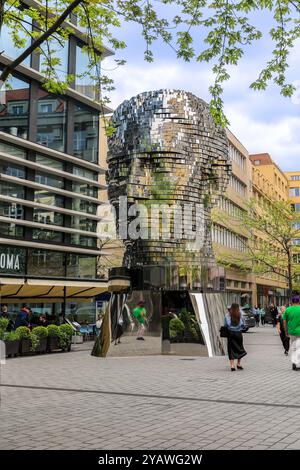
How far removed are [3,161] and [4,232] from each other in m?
4.85

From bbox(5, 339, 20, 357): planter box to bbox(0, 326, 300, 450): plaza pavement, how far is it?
2.87 metres

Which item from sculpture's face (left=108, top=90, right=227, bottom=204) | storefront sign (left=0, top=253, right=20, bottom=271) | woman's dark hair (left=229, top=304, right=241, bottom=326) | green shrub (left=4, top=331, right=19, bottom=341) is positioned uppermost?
sculpture's face (left=108, top=90, right=227, bottom=204)

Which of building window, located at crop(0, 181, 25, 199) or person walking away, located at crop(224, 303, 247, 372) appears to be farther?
building window, located at crop(0, 181, 25, 199)

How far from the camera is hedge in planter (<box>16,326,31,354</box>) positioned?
17281 mm

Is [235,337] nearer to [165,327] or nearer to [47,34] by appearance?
[165,327]

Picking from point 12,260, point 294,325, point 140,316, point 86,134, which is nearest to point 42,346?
point 140,316

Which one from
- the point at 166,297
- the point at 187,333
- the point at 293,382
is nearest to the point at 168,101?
the point at 166,297

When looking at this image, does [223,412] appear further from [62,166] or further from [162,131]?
[62,166]

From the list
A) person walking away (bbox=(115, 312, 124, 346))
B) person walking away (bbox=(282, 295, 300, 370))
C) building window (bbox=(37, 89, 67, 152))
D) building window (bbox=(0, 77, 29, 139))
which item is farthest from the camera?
building window (bbox=(37, 89, 67, 152))

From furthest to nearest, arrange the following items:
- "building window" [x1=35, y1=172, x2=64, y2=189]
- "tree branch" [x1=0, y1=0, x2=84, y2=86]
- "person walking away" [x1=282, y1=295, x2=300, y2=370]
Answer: "building window" [x1=35, y1=172, x2=64, y2=189]
"person walking away" [x1=282, y1=295, x2=300, y2=370]
"tree branch" [x1=0, y1=0, x2=84, y2=86]

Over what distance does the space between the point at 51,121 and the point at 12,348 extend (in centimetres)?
2718

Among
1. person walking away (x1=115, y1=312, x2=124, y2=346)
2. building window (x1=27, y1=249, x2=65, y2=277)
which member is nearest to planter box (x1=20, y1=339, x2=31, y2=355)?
person walking away (x1=115, y1=312, x2=124, y2=346)

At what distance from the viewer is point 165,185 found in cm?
1625

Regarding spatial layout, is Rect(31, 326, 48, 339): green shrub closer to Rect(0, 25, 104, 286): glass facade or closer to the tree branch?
the tree branch
